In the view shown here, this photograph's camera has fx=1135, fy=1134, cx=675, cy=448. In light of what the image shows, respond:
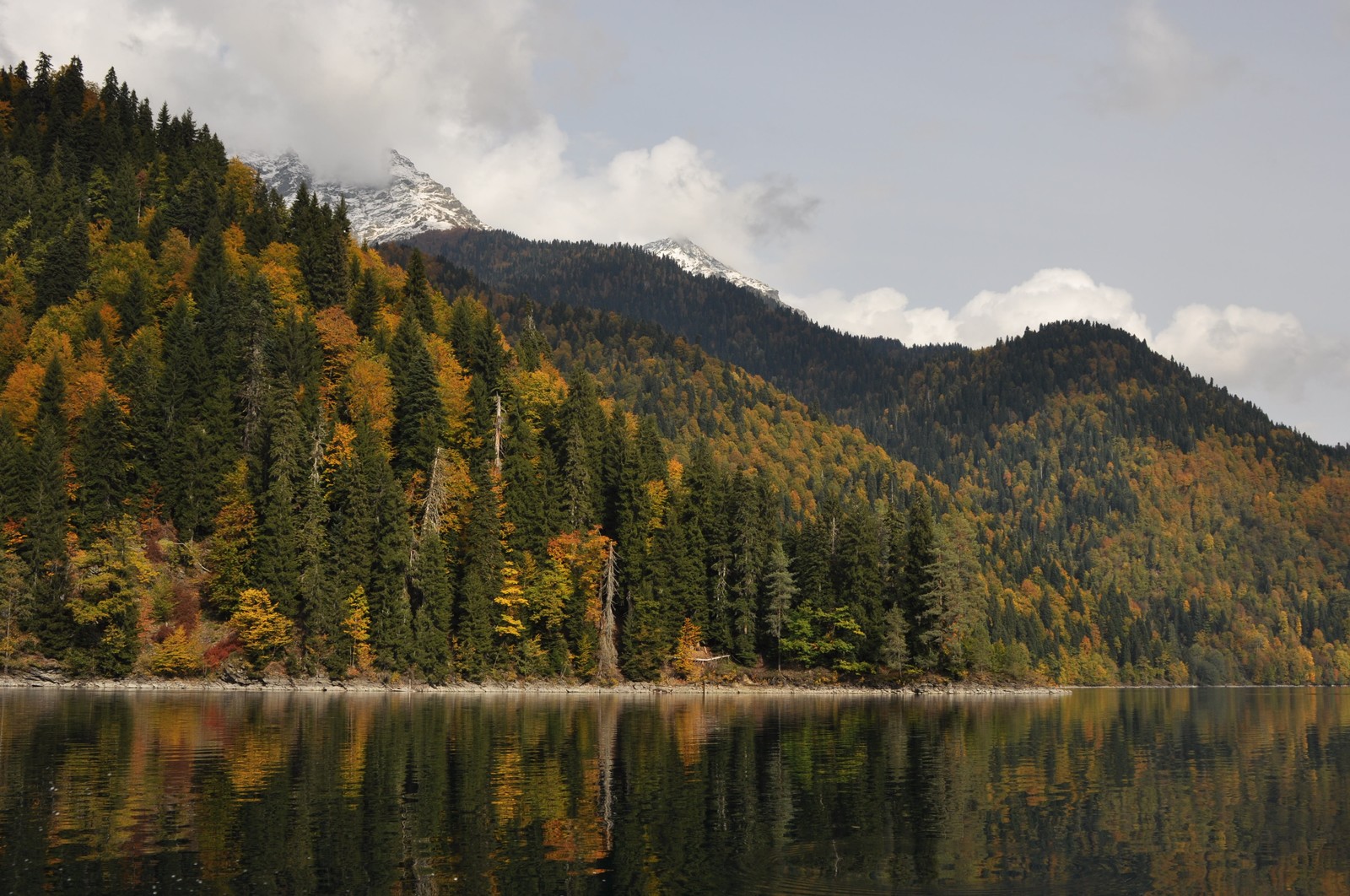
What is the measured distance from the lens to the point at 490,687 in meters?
115

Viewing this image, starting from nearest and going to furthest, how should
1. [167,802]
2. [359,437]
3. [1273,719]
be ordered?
[167,802], [1273,719], [359,437]

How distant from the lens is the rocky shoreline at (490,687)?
327ft

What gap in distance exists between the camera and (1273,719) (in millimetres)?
110688

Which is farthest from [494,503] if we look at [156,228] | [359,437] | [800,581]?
[156,228]

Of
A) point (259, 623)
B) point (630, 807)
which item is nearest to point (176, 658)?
point (259, 623)

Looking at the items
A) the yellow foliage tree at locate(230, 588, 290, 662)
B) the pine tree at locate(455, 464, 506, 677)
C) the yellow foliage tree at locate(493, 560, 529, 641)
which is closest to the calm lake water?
the yellow foliage tree at locate(230, 588, 290, 662)

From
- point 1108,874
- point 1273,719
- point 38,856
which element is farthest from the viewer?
point 1273,719

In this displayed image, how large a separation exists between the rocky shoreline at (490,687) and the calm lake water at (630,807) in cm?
2462

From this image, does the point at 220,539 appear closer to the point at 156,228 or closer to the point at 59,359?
the point at 59,359

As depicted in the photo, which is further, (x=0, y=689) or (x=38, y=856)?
(x=0, y=689)

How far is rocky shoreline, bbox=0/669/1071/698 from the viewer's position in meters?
99.6

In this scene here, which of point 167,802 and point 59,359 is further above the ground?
point 59,359

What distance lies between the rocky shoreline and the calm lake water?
24619 millimetres

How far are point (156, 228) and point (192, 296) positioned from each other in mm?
18804
